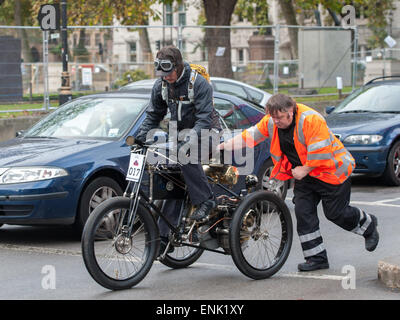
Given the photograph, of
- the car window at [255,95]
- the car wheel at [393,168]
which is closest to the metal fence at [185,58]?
the car window at [255,95]

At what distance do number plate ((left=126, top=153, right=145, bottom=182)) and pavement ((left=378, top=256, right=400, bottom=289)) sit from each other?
199cm

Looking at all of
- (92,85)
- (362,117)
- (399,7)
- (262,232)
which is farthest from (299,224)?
(399,7)

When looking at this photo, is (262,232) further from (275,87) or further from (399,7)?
(399,7)

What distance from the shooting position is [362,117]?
13.4 m

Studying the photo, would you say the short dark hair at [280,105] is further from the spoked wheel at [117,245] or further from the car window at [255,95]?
the car window at [255,95]

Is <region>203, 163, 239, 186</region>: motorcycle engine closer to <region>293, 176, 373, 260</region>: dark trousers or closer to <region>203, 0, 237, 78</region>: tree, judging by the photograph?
<region>293, 176, 373, 260</region>: dark trousers

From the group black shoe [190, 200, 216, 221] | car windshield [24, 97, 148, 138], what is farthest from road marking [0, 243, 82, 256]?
black shoe [190, 200, 216, 221]

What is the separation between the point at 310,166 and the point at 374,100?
24.2 ft

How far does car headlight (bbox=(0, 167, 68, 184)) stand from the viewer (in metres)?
8.33

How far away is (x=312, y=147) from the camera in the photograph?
6.82 meters

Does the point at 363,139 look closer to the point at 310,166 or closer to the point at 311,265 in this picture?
the point at 311,265

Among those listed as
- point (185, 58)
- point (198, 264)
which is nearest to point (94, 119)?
point (198, 264)

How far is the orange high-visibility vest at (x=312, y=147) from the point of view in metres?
6.83

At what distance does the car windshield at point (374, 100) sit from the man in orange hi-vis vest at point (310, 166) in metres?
6.62
